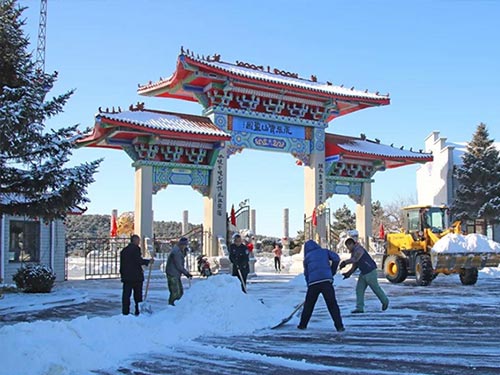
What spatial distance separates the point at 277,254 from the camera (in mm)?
31797

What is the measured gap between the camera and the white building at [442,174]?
38838 mm

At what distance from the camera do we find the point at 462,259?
1856cm

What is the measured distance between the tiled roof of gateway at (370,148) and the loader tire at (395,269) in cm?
703

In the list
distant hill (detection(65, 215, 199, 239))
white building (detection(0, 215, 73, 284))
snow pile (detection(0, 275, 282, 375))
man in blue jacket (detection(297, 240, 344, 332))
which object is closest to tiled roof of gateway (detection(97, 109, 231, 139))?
white building (detection(0, 215, 73, 284))

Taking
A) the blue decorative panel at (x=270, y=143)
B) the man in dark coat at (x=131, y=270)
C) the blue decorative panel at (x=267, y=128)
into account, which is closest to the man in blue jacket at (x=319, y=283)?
the man in dark coat at (x=131, y=270)

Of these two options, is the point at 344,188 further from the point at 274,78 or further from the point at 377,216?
the point at 377,216

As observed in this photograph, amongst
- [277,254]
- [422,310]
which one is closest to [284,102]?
[277,254]

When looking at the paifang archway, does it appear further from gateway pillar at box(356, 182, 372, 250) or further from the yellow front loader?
the yellow front loader

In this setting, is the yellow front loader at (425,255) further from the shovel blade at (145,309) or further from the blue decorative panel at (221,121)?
the shovel blade at (145,309)

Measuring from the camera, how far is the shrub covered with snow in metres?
16.5

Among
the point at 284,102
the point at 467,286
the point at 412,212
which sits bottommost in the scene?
the point at 467,286

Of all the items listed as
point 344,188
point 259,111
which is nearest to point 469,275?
point 344,188

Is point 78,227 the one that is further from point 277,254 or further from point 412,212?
point 412,212

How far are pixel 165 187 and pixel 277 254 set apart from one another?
10.2 metres
